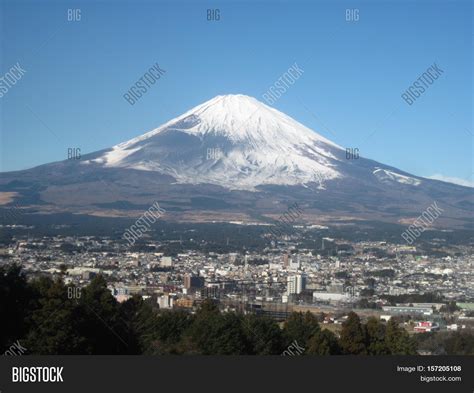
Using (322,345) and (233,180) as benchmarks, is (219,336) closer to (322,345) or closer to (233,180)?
(322,345)

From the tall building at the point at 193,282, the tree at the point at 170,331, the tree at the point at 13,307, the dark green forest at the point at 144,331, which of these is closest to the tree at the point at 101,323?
the dark green forest at the point at 144,331

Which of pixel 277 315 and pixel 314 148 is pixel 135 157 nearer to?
pixel 314 148

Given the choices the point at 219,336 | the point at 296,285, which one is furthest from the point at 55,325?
the point at 296,285

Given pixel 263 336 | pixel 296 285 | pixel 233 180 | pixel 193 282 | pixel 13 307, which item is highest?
pixel 233 180

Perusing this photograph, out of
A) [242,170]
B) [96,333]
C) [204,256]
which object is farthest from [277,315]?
[242,170]

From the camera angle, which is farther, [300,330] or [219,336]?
[300,330]

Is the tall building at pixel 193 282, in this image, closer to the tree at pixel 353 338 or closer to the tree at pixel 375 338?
the tree at pixel 375 338
